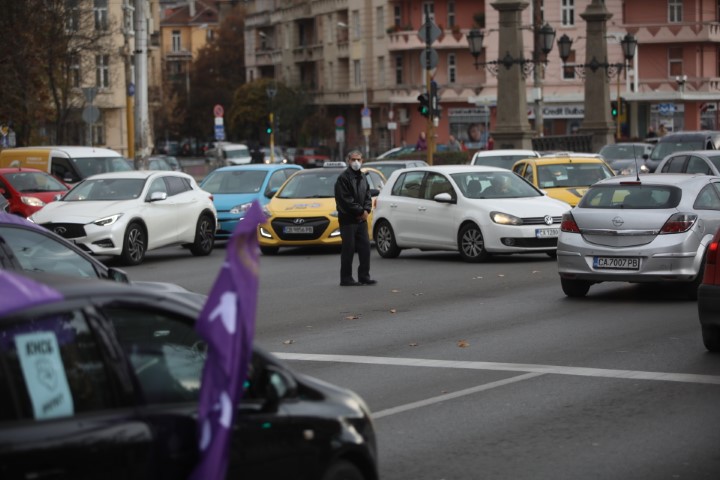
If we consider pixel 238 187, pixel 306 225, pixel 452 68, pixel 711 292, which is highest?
pixel 452 68

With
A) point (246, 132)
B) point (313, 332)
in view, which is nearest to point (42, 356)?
point (313, 332)

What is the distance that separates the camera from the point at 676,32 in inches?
3383

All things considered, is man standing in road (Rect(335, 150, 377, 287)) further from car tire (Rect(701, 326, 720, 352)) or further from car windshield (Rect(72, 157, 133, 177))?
→ car windshield (Rect(72, 157, 133, 177))

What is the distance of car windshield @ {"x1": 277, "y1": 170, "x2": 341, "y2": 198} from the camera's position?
2633 centimetres

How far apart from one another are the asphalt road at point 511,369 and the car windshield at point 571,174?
20.5ft

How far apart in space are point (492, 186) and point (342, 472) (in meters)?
17.8

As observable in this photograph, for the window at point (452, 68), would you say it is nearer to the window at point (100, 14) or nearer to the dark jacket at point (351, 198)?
the window at point (100, 14)

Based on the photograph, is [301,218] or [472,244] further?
[301,218]

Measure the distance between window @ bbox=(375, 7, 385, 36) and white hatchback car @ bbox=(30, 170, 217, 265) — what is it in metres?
70.9

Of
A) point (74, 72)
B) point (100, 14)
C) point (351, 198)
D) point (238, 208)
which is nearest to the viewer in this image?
point (351, 198)

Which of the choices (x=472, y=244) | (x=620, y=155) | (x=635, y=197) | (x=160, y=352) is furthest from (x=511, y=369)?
(x=620, y=155)

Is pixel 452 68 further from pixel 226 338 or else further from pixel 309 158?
pixel 226 338

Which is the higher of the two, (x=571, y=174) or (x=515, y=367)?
(x=571, y=174)

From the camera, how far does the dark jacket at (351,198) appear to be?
63.6 ft
